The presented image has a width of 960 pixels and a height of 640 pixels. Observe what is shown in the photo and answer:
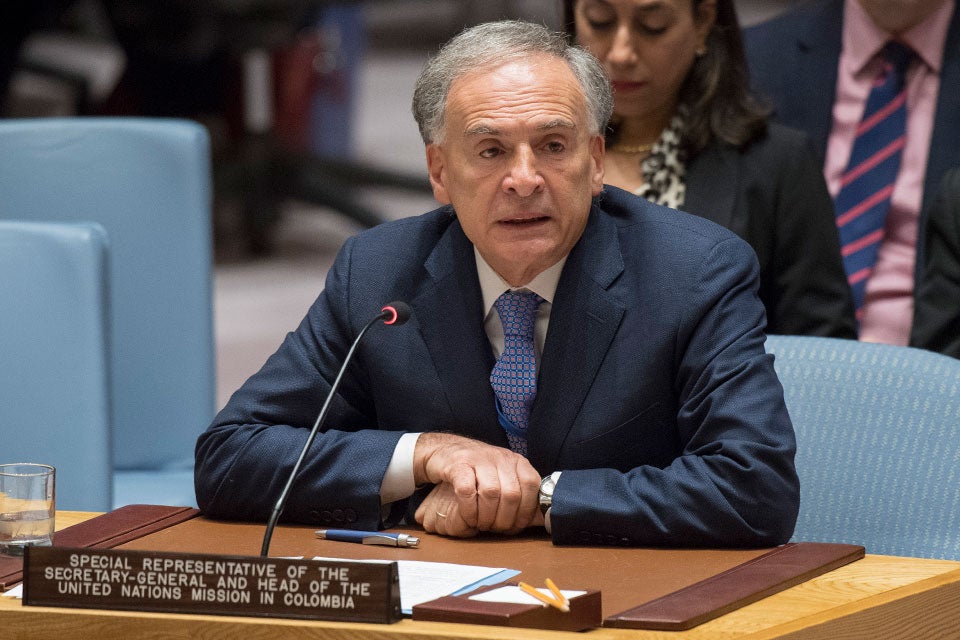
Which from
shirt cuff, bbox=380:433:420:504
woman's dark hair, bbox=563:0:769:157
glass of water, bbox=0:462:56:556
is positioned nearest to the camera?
glass of water, bbox=0:462:56:556

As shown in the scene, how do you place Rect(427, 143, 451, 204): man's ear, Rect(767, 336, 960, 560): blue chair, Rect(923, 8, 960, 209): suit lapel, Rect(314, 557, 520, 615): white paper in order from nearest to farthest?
Rect(314, 557, 520, 615): white paper, Rect(767, 336, 960, 560): blue chair, Rect(427, 143, 451, 204): man's ear, Rect(923, 8, 960, 209): suit lapel

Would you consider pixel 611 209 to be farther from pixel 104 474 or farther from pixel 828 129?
pixel 828 129

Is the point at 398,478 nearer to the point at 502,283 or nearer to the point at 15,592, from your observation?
the point at 502,283

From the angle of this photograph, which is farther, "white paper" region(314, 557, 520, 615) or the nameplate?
"white paper" region(314, 557, 520, 615)

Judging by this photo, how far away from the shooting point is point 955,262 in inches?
117

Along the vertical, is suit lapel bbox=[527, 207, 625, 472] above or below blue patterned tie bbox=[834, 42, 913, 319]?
below

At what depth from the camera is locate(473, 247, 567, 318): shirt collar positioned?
7.61 feet

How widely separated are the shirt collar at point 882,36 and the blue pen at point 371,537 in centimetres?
180

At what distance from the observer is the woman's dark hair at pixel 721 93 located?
3094 millimetres

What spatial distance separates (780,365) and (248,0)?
3.70 meters

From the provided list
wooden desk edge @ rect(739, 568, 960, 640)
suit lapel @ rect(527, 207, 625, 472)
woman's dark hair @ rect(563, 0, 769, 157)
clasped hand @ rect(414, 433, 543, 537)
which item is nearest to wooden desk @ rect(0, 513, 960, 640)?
wooden desk edge @ rect(739, 568, 960, 640)

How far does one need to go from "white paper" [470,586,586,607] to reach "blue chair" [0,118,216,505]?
152 centimetres

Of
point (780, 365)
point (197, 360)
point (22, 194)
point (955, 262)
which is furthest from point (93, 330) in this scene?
point (955, 262)

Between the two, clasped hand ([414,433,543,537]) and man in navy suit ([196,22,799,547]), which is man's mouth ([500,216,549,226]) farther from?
clasped hand ([414,433,543,537])
